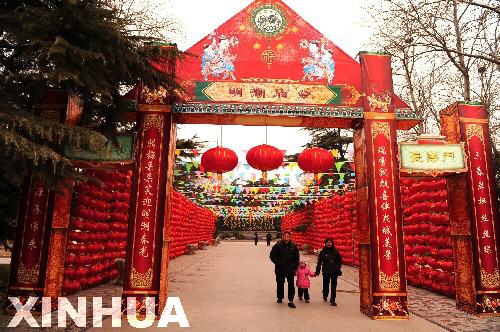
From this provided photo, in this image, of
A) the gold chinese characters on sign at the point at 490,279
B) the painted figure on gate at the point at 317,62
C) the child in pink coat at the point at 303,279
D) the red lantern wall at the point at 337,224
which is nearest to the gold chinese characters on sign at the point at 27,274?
the child in pink coat at the point at 303,279

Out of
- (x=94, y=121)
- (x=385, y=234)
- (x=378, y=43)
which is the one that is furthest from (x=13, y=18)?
(x=378, y=43)

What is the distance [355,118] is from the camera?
23.6 ft

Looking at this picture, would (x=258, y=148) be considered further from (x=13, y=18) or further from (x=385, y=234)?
(x=13, y=18)

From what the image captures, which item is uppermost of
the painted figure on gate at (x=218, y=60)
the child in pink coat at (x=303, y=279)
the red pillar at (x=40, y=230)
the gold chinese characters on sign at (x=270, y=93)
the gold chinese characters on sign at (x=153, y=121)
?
the painted figure on gate at (x=218, y=60)

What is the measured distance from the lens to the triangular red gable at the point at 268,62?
23.5ft

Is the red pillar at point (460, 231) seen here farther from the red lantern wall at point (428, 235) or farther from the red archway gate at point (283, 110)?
the red lantern wall at point (428, 235)

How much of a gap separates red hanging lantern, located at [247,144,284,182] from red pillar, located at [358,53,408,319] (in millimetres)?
1621

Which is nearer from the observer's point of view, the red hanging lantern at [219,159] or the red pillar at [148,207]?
the red pillar at [148,207]

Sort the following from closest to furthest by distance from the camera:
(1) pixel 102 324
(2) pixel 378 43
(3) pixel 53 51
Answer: (3) pixel 53 51, (1) pixel 102 324, (2) pixel 378 43

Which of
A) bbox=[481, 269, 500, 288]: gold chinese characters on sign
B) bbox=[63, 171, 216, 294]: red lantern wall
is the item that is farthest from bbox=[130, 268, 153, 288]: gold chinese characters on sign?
bbox=[481, 269, 500, 288]: gold chinese characters on sign

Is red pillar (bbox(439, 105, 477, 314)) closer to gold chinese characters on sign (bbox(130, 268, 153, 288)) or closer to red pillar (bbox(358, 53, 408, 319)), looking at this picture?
red pillar (bbox(358, 53, 408, 319))

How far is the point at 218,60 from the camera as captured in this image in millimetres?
7270

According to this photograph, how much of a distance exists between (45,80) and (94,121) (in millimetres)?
1310

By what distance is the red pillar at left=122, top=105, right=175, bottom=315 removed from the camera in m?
6.60
